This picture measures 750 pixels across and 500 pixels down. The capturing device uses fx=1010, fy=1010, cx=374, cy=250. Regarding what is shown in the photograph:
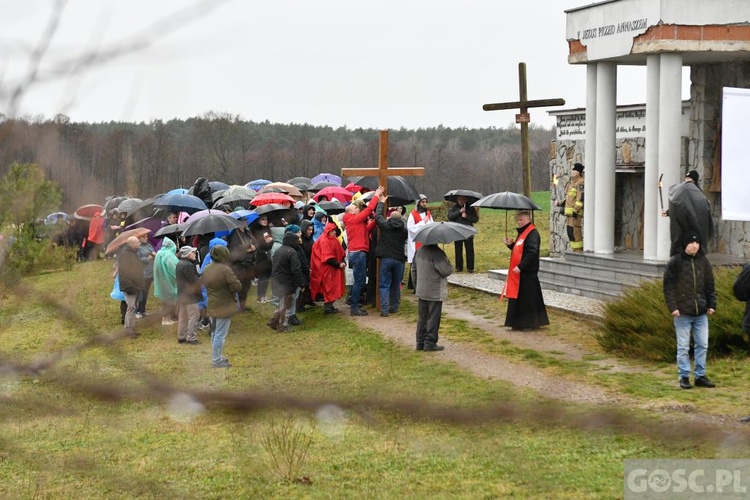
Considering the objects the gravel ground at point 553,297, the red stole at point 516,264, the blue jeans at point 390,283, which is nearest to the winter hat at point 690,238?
the gravel ground at point 553,297

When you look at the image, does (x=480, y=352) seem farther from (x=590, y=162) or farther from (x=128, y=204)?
(x=128, y=204)

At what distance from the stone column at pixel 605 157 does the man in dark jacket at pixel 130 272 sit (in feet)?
54.7

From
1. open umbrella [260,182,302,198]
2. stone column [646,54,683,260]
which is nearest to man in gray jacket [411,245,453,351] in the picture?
open umbrella [260,182,302,198]

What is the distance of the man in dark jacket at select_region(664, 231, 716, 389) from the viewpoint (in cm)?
1012

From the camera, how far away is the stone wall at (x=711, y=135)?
58.5 feet

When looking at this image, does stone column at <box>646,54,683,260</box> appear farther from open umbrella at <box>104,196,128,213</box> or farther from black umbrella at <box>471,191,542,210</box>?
open umbrella at <box>104,196,128,213</box>

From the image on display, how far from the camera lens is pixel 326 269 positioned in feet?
54.9

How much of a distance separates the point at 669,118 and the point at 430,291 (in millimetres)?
6012

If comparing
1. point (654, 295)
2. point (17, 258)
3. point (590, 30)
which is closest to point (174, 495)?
point (17, 258)

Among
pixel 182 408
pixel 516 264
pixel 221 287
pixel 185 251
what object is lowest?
pixel 516 264

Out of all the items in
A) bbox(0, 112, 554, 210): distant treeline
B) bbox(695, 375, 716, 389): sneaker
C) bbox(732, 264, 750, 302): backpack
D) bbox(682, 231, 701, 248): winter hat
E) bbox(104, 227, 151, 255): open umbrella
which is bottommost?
bbox(695, 375, 716, 389): sneaker

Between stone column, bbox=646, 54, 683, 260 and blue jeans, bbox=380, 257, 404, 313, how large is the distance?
4.50m

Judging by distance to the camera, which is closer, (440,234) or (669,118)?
(440,234)

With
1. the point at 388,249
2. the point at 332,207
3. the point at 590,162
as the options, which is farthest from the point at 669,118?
the point at 332,207
